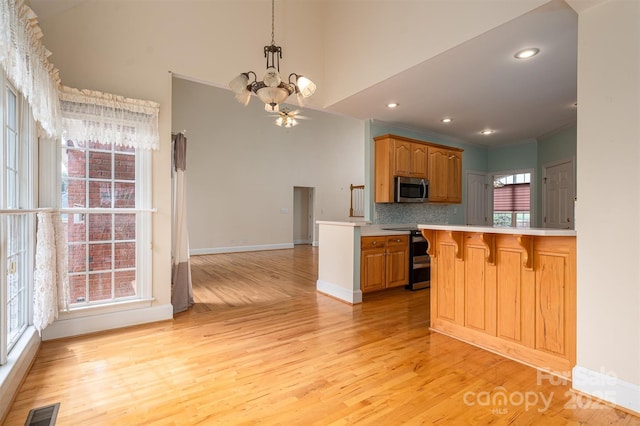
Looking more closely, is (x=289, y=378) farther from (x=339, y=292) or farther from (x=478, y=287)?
(x=339, y=292)

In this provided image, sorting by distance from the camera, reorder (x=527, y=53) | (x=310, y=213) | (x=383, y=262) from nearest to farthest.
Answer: (x=527, y=53) < (x=383, y=262) < (x=310, y=213)

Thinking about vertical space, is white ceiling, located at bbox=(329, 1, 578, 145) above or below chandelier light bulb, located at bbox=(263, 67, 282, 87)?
above

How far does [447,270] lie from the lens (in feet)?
10.1

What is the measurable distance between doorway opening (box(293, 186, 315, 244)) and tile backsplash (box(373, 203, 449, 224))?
5036mm

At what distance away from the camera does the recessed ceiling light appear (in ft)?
9.46

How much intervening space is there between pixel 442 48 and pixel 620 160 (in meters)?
1.72

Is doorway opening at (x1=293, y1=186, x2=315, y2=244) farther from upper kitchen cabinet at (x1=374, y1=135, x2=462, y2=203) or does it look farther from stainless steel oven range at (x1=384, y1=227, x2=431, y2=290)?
stainless steel oven range at (x1=384, y1=227, x2=431, y2=290)

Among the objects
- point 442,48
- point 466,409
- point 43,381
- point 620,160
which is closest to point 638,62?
point 620,160

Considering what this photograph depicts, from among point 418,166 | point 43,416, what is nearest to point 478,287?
point 418,166

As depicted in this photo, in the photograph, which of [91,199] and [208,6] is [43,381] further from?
[208,6]

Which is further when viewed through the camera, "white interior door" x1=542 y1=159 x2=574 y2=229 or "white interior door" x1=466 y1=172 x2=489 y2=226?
"white interior door" x1=466 y1=172 x2=489 y2=226

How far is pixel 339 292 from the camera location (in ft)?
13.9

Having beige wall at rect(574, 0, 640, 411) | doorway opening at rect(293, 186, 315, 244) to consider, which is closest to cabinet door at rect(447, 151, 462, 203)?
beige wall at rect(574, 0, 640, 411)

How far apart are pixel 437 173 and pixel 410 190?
0.89m
